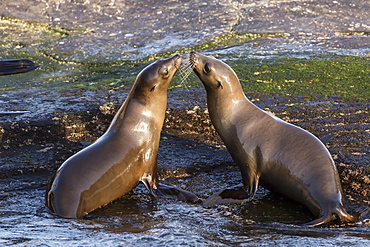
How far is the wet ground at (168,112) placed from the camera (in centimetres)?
415

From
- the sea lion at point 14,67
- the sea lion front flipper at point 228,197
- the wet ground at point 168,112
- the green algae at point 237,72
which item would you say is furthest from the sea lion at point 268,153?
the sea lion at point 14,67

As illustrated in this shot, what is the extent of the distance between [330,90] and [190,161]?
2.60 metres

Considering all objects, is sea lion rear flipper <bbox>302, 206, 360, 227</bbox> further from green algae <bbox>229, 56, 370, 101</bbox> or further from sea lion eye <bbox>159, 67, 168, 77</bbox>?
green algae <bbox>229, 56, 370, 101</bbox>

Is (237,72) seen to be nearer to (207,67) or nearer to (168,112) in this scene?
(168,112)

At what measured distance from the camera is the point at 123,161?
510cm

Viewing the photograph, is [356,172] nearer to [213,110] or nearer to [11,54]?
[213,110]

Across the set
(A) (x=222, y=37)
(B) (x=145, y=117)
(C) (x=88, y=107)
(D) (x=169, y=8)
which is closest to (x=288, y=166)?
(B) (x=145, y=117)

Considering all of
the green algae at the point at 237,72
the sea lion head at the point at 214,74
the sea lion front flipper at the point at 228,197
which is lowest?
the sea lion front flipper at the point at 228,197

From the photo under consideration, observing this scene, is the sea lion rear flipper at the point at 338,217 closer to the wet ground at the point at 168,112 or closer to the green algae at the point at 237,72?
the wet ground at the point at 168,112

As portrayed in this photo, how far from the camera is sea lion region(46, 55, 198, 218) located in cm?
475

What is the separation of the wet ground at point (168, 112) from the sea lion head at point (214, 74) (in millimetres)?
827

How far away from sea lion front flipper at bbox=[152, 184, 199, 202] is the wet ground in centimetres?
8

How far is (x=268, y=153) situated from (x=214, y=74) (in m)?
1.07

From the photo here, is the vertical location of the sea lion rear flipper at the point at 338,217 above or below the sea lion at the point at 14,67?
below
